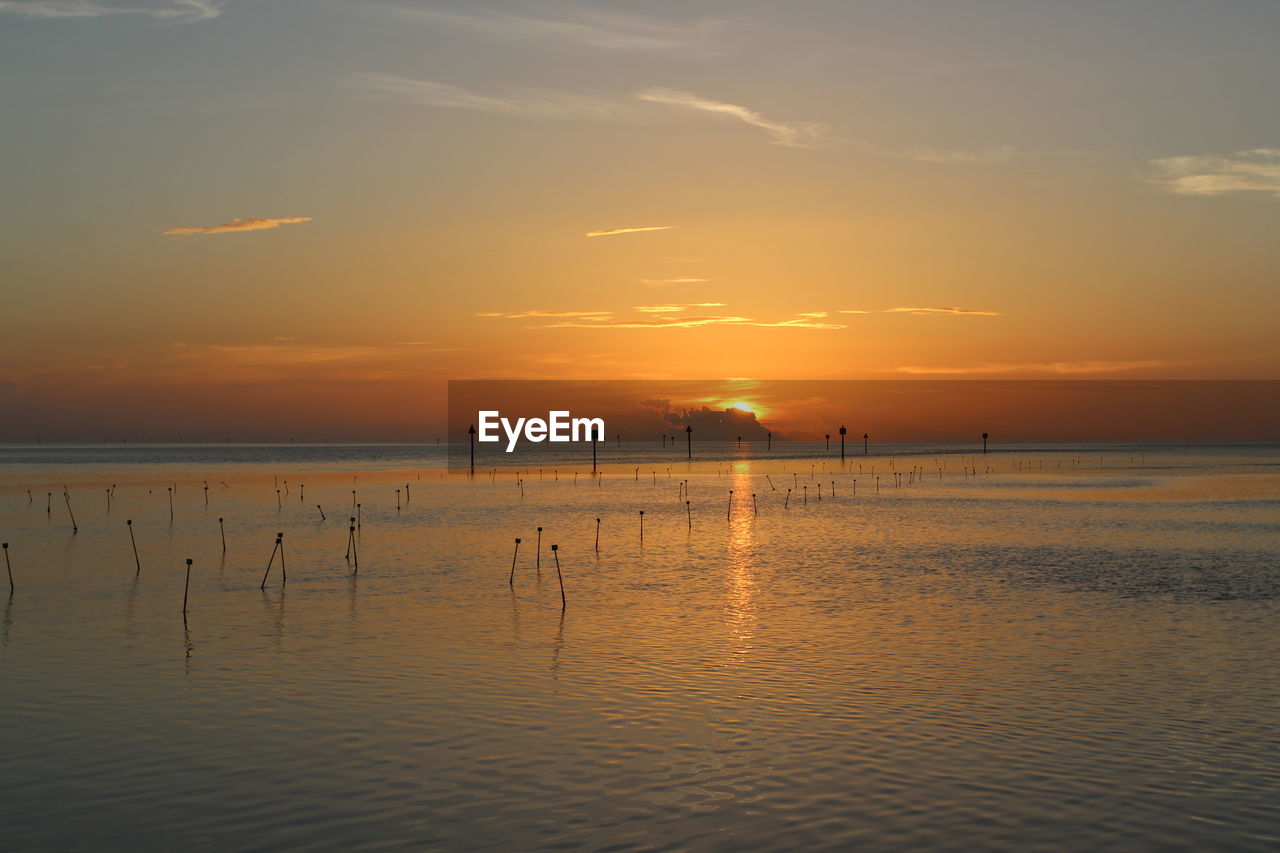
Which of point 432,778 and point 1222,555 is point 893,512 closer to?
point 1222,555

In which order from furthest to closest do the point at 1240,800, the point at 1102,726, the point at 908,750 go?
the point at 1102,726 → the point at 908,750 → the point at 1240,800

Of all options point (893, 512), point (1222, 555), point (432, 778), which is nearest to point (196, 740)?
point (432, 778)

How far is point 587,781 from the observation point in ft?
48.2

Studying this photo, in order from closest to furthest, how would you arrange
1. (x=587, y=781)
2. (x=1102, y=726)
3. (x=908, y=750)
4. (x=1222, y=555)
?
(x=587, y=781) → (x=908, y=750) → (x=1102, y=726) → (x=1222, y=555)

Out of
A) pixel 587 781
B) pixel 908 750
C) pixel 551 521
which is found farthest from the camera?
pixel 551 521

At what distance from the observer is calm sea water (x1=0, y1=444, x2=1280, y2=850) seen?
13195 mm

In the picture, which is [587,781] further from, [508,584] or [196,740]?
[508,584]

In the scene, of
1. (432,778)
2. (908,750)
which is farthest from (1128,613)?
(432,778)

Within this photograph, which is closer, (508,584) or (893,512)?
(508,584)

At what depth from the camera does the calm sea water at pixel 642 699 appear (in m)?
13.2

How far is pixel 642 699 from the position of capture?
19.2m

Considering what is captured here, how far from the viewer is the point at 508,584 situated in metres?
34.6

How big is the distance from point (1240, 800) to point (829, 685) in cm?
789

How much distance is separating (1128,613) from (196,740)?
24.4 metres
